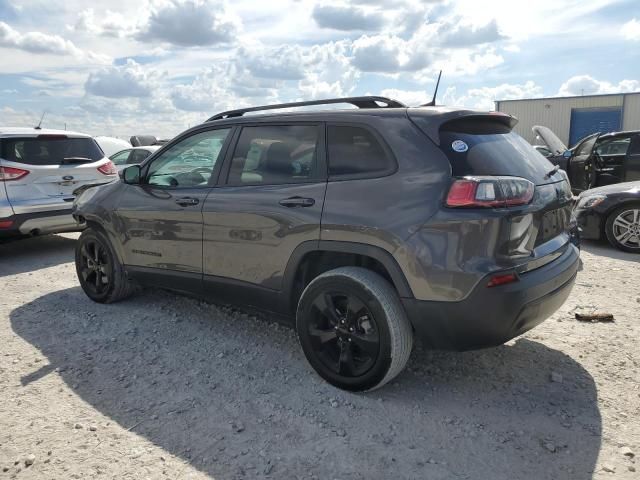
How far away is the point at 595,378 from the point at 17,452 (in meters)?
3.31

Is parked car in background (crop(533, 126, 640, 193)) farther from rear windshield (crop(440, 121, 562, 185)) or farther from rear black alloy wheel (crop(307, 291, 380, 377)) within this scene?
rear black alloy wheel (crop(307, 291, 380, 377))

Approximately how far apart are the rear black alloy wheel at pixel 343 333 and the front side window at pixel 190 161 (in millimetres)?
1380

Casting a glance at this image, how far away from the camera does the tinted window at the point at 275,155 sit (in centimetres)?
339

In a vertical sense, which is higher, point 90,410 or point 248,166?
point 248,166

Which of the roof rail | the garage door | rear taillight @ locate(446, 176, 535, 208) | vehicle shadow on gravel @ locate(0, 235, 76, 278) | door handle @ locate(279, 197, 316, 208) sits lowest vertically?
vehicle shadow on gravel @ locate(0, 235, 76, 278)

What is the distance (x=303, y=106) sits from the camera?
360 centimetres

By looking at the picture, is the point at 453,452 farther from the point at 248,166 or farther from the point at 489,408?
the point at 248,166

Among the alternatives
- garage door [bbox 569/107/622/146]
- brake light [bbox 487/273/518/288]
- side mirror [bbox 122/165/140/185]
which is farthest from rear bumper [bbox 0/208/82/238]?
garage door [bbox 569/107/622/146]

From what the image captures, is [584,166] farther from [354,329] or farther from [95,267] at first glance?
[95,267]

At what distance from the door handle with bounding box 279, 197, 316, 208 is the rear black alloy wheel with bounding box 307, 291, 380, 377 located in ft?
1.78

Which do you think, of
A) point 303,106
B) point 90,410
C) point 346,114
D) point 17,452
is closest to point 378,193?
point 346,114

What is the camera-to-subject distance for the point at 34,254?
7258 mm

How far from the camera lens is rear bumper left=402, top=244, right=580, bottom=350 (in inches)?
107

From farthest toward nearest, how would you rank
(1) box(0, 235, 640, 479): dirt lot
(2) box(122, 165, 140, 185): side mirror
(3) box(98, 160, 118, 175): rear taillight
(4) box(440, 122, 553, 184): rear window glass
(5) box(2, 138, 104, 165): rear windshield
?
(3) box(98, 160, 118, 175): rear taillight → (5) box(2, 138, 104, 165): rear windshield → (2) box(122, 165, 140, 185): side mirror → (4) box(440, 122, 553, 184): rear window glass → (1) box(0, 235, 640, 479): dirt lot
